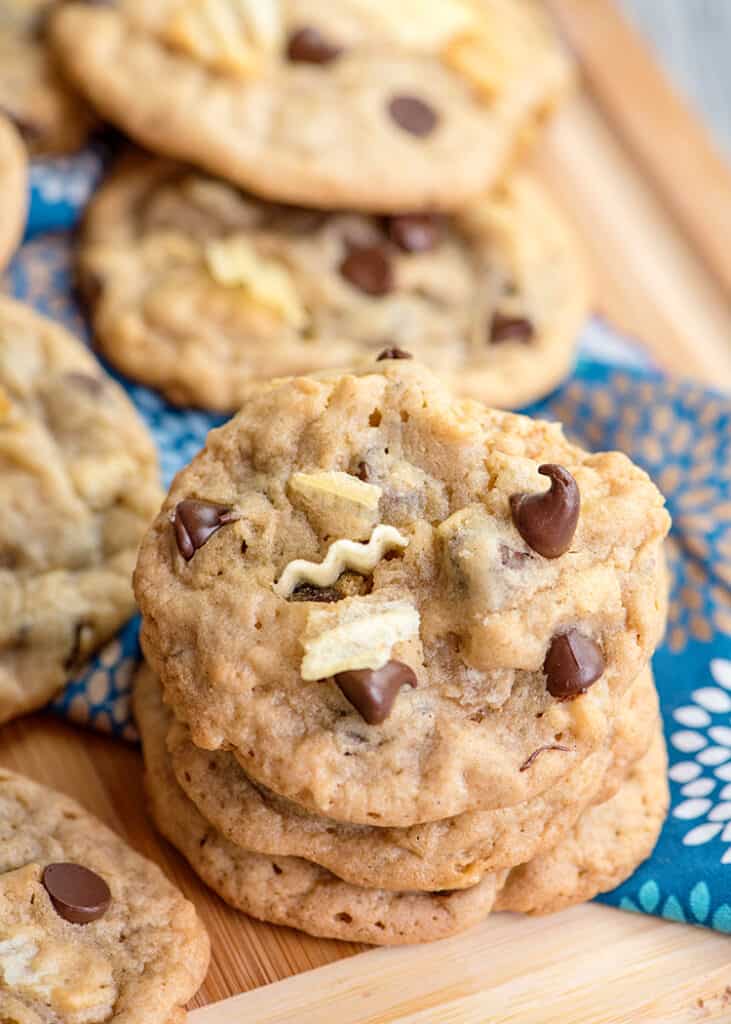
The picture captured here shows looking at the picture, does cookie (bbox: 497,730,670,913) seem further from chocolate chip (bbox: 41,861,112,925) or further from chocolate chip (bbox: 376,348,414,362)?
chocolate chip (bbox: 376,348,414,362)

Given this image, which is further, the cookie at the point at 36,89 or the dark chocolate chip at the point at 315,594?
the cookie at the point at 36,89

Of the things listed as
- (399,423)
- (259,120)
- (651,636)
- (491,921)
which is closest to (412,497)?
(399,423)

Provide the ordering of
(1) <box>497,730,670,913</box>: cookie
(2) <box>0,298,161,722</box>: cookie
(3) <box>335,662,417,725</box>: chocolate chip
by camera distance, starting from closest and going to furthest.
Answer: (3) <box>335,662,417,725</box>: chocolate chip, (1) <box>497,730,670,913</box>: cookie, (2) <box>0,298,161,722</box>: cookie

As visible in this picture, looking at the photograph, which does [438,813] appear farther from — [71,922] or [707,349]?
[707,349]

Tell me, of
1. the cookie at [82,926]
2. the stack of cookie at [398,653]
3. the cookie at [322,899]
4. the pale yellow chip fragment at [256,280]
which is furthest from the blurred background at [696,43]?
the cookie at [82,926]

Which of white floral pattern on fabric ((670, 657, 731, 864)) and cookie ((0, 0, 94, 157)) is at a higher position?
white floral pattern on fabric ((670, 657, 731, 864))

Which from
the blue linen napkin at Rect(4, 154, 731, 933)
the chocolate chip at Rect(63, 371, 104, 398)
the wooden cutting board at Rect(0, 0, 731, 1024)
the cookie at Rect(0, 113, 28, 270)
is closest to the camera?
the wooden cutting board at Rect(0, 0, 731, 1024)

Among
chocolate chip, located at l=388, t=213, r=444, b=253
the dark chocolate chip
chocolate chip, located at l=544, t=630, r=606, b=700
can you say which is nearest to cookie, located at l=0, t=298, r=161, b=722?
the dark chocolate chip

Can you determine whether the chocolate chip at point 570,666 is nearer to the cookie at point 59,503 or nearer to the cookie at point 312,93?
the cookie at point 59,503
